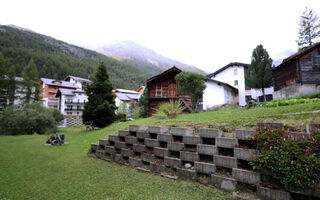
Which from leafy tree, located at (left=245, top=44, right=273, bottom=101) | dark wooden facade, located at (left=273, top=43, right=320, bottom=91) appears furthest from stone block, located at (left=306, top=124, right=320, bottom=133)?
leafy tree, located at (left=245, top=44, right=273, bottom=101)

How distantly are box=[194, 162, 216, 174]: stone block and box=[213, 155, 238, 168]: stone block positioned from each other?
9cm

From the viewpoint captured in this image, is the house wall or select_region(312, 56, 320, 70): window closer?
select_region(312, 56, 320, 70): window

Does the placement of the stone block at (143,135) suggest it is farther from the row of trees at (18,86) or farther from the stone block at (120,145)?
the row of trees at (18,86)

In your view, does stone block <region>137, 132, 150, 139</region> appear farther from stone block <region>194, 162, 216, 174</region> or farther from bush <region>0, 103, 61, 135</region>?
bush <region>0, 103, 61, 135</region>

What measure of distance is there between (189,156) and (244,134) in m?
1.11

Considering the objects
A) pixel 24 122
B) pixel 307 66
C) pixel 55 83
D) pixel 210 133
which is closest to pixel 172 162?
pixel 210 133

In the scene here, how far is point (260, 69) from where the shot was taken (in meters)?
17.9

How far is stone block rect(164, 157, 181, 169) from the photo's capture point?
3.39m

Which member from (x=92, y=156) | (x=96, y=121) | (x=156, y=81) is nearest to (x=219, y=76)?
(x=156, y=81)

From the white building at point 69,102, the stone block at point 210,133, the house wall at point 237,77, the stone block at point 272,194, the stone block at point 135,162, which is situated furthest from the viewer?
the white building at point 69,102

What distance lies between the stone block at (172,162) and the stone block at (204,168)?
1.30 feet

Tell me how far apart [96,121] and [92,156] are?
8178 millimetres

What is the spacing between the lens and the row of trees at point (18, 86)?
23.2 m

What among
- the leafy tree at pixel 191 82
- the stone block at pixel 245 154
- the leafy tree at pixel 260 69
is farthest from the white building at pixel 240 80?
the stone block at pixel 245 154
